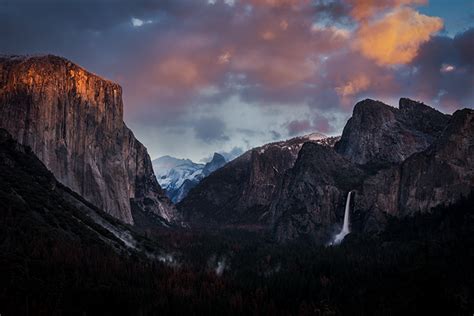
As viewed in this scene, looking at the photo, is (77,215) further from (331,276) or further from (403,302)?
(403,302)

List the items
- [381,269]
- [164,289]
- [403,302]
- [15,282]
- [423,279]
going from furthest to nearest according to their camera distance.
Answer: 1. [381,269]
2. [423,279]
3. [164,289]
4. [403,302]
5. [15,282]

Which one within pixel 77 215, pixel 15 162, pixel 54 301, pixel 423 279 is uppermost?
pixel 15 162

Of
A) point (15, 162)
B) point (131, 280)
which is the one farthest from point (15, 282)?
point (15, 162)

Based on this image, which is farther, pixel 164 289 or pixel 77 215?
pixel 77 215

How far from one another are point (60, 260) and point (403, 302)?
240 feet

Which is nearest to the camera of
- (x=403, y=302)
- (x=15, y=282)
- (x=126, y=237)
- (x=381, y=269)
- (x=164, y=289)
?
(x=15, y=282)

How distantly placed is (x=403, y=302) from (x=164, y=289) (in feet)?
A: 173

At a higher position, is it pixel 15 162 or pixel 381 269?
pixel 15 162

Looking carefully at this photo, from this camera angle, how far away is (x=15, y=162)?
18050 centimetres

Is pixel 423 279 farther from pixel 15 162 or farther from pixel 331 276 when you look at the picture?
pixel 15 162

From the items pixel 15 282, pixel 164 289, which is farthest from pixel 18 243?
pixel 164 289

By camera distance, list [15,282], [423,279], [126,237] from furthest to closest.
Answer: [126,237] → [423,279] → [15,282]

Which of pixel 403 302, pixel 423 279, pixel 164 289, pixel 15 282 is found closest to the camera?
pixel 15 282

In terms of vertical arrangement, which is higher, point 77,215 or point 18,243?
point 77,215
